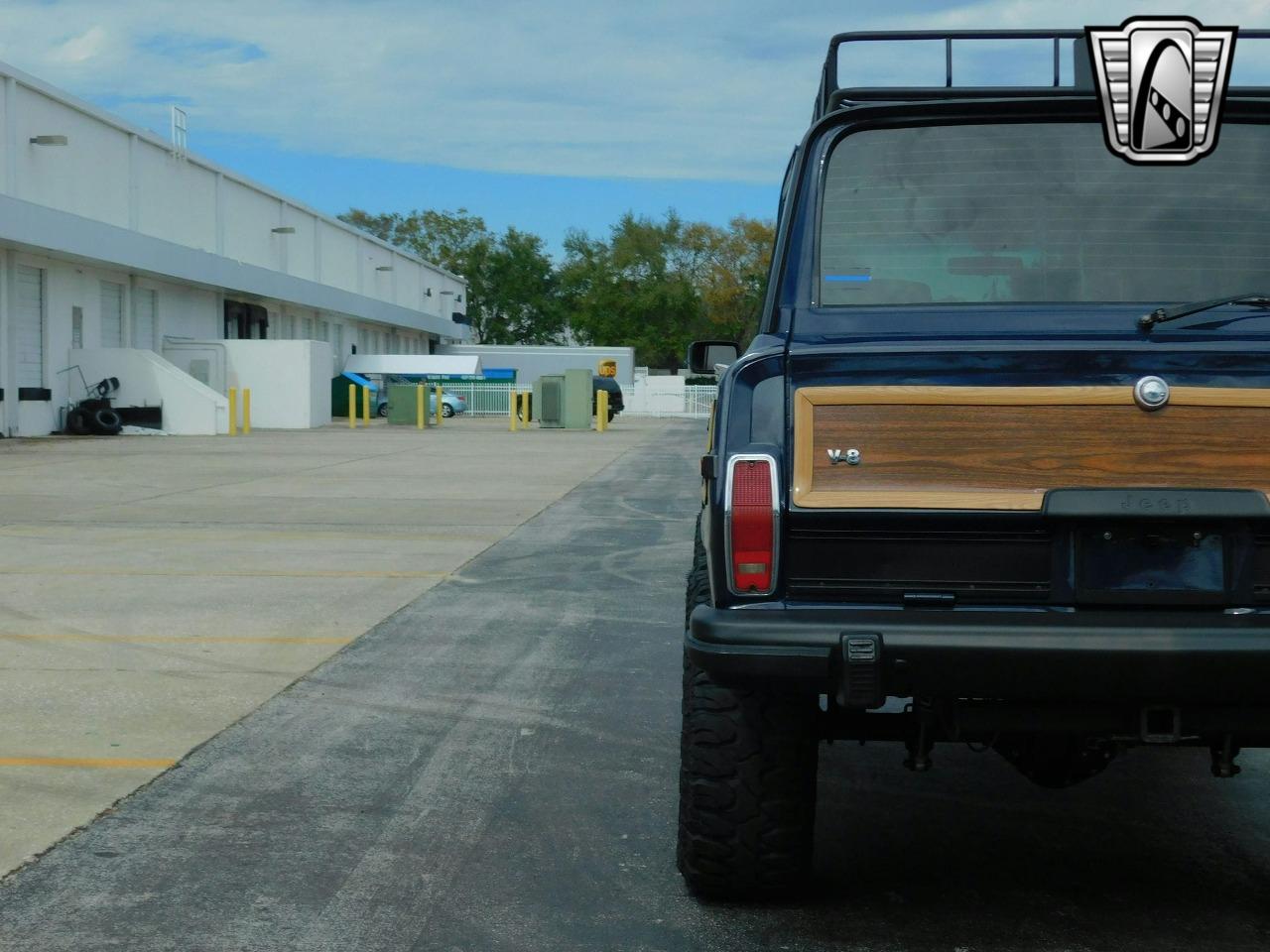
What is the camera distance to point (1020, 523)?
147 inches

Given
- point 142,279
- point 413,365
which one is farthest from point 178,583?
point 413,365

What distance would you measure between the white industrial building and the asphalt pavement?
27341 millimetres

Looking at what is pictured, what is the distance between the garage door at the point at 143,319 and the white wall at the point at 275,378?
71.7 inches

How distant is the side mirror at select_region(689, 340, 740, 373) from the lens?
5.62m

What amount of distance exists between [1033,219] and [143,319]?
38675 mm

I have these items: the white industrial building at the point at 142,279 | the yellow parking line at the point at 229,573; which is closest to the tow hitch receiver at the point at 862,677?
the yellow parking line at the point at 229,573

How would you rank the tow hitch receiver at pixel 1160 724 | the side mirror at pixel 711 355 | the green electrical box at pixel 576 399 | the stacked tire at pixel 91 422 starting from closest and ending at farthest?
the tow hitch receiver at pixel 1160 724 < the side mirror at pixel 711 355 < the stacked tire at pixel 91 422 < the green electrical box at pixel 576 399

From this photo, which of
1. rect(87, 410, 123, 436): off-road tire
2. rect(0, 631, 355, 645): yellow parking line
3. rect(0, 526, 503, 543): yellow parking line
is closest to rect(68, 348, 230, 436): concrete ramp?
rect(87, 410, 123, 436): off-road tire

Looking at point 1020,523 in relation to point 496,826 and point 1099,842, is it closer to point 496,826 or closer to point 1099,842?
point 1099,842

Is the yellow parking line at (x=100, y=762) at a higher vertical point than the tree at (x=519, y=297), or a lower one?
lower

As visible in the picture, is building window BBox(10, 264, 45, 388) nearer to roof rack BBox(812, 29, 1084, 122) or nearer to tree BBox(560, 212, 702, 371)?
roof rack BBox(812, 29, 1084, 122)

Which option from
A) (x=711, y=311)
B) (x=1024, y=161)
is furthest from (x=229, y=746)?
(x=711, y=311)

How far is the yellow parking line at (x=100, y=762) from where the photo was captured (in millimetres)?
5711

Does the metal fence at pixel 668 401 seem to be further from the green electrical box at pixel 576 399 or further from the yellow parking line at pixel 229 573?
the yellow parking line at pixel 229 573
